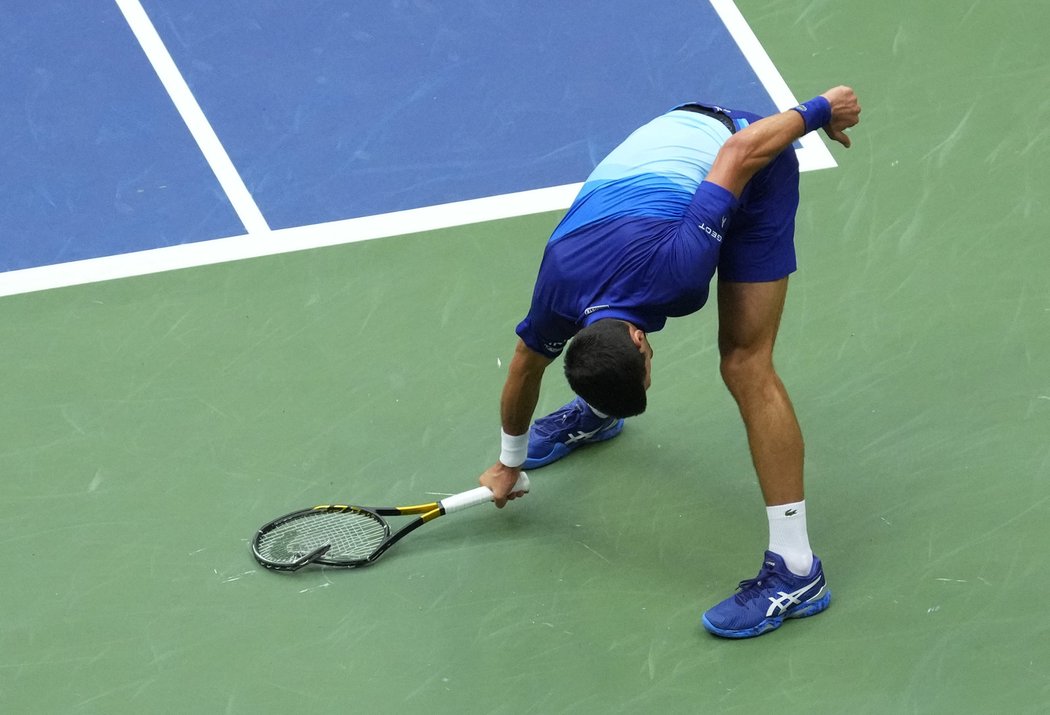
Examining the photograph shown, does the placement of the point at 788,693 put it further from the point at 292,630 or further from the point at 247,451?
the point at 247,451

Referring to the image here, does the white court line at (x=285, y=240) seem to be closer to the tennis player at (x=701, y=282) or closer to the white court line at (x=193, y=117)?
the white court line at (x=193, y=117)

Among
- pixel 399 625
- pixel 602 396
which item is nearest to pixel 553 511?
pixel 399 625

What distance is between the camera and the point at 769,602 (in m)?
5.12

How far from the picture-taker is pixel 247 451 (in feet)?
19.1

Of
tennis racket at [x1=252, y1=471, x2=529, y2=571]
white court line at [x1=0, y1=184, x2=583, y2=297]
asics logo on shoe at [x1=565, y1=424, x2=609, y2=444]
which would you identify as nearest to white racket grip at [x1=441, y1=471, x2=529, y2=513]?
tennis racket at [x1=252, y1=471, x2=529, y2=571]

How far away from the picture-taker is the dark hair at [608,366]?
15.0 feet

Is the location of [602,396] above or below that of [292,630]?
above

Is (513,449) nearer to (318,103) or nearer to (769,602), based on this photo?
(769,602)

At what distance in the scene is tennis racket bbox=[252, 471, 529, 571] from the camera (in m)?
5.42

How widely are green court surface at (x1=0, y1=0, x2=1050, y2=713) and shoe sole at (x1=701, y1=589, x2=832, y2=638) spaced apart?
30 mm

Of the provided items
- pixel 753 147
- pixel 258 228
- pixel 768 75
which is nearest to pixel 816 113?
pixel 753 147

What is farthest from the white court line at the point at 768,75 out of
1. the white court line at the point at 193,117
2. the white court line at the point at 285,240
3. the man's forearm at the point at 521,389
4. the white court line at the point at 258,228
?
the white court line at the point at 193,117

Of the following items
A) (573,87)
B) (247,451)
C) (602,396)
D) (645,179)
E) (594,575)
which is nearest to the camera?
(602,396)

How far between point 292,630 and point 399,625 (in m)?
0.35
